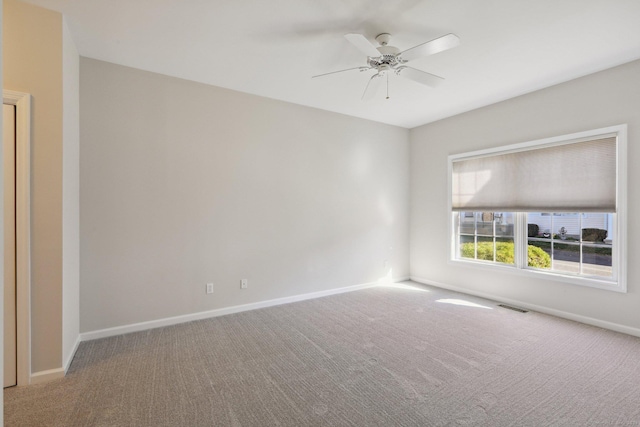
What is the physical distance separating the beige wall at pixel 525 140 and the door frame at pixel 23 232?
195 inches

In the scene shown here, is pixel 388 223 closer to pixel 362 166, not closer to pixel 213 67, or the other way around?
pixel 362 166

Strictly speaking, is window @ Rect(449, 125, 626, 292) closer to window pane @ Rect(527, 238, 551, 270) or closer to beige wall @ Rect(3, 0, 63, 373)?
window pane @ Rect(527, 238, 551, 270)

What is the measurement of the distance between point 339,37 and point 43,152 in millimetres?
2576

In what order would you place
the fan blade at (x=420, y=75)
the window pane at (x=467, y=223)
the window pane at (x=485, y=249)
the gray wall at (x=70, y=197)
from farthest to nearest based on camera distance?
1. the window pane at (x=467, y=223)
2. the window pane at (x=485, y=249)
3. the fan blade at (x=420, y=75)
4. the gray wall at (x=70, y=197)

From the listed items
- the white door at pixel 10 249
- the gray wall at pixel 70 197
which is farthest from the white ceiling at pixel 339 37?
the white door at pixel 10 249

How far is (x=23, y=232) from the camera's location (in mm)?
2391

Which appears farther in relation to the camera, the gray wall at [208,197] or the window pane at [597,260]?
the window pane at [597,260]

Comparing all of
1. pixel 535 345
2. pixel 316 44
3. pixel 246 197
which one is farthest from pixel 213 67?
pixel 535 345

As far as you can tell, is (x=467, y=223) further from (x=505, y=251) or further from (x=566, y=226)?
(x=566, y=226)

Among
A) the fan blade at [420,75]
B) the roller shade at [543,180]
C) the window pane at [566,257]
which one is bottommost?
the window pane at [566,257]

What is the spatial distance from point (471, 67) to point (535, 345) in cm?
284

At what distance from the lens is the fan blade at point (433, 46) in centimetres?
237

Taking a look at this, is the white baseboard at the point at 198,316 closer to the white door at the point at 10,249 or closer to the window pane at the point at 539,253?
the white door at the point at 10,249

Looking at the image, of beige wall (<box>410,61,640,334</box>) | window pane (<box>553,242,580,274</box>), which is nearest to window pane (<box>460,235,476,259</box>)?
beige wall (<box>410,61,640,334</box>)
